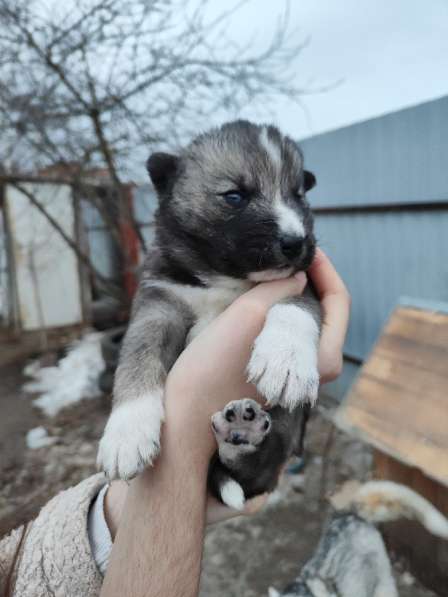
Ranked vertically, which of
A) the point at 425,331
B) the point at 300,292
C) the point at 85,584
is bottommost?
the point at 85,584

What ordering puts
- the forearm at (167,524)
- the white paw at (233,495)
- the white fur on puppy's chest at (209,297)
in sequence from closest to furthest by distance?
the forearm at (167,524) < the white paw at (233,495) < the white fur on puppy's chest at (209,297)

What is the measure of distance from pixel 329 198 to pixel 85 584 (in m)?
4.96

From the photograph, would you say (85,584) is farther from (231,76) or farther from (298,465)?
(231,76)

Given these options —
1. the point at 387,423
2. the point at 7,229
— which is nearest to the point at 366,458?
the point at 387,423

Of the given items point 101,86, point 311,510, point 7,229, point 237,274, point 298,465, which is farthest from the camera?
point 7,229

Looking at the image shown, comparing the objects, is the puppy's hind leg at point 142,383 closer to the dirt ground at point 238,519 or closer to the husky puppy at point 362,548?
the dirt ground at point 238,519

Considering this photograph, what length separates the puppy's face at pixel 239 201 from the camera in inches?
78.4

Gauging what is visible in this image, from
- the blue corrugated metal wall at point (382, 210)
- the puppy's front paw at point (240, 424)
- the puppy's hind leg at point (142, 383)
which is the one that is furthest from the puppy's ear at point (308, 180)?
the blue corrugated metal wall at point (382, 210)

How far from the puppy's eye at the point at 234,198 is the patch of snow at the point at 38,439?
4151 mm

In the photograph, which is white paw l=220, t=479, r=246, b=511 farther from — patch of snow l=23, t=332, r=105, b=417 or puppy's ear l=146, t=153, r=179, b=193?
patch of snow l=23, t=332, r=105, b=417

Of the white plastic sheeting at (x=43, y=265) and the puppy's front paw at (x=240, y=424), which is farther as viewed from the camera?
the white plastic sheeting at (x=43, y=265)

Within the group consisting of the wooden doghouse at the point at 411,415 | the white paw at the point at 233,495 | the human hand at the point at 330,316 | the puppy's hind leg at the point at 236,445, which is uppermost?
the human hand at the point at 330,316

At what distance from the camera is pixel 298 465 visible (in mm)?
4715

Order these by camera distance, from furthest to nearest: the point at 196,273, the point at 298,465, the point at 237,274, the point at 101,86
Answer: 1. the point at 101,86
2. the point at 298,465
3. the point at 196,273
4. the point at 237,274
